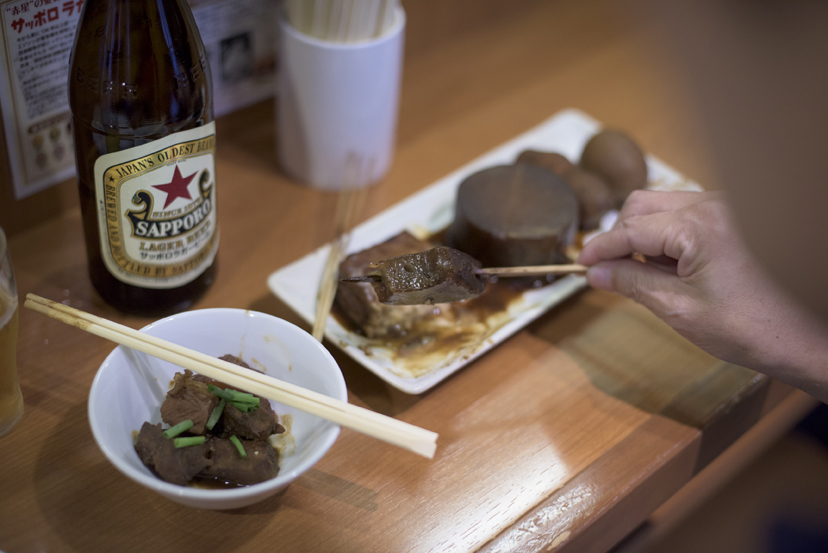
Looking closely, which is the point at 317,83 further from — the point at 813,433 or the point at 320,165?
the point at 813,433

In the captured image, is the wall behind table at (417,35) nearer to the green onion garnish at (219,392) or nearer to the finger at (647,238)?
the green onion garnish at (219,392)

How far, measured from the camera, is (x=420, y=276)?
3.45ft

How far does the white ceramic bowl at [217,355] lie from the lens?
2.73ft

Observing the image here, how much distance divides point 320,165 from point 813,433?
138 centimetres

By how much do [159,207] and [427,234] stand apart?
58 centimetres

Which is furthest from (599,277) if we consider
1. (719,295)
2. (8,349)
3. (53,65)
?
(53,65)

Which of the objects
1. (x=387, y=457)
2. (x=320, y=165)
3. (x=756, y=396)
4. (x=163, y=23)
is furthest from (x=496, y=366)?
(x=163, y=23)

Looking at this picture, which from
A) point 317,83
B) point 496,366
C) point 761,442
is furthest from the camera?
point 761,442

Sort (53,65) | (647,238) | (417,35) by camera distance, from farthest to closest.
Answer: (417,35), (53,65), (647,238)

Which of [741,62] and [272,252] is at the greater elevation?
[741,62]

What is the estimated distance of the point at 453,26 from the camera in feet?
6.59

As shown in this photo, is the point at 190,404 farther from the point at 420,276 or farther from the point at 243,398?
the point at 420,276

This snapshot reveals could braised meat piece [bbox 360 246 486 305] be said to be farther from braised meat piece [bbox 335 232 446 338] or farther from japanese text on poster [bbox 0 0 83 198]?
japanese text on poster [bbox 0 0 83 198]

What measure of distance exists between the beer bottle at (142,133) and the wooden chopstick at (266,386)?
0.54 feet
